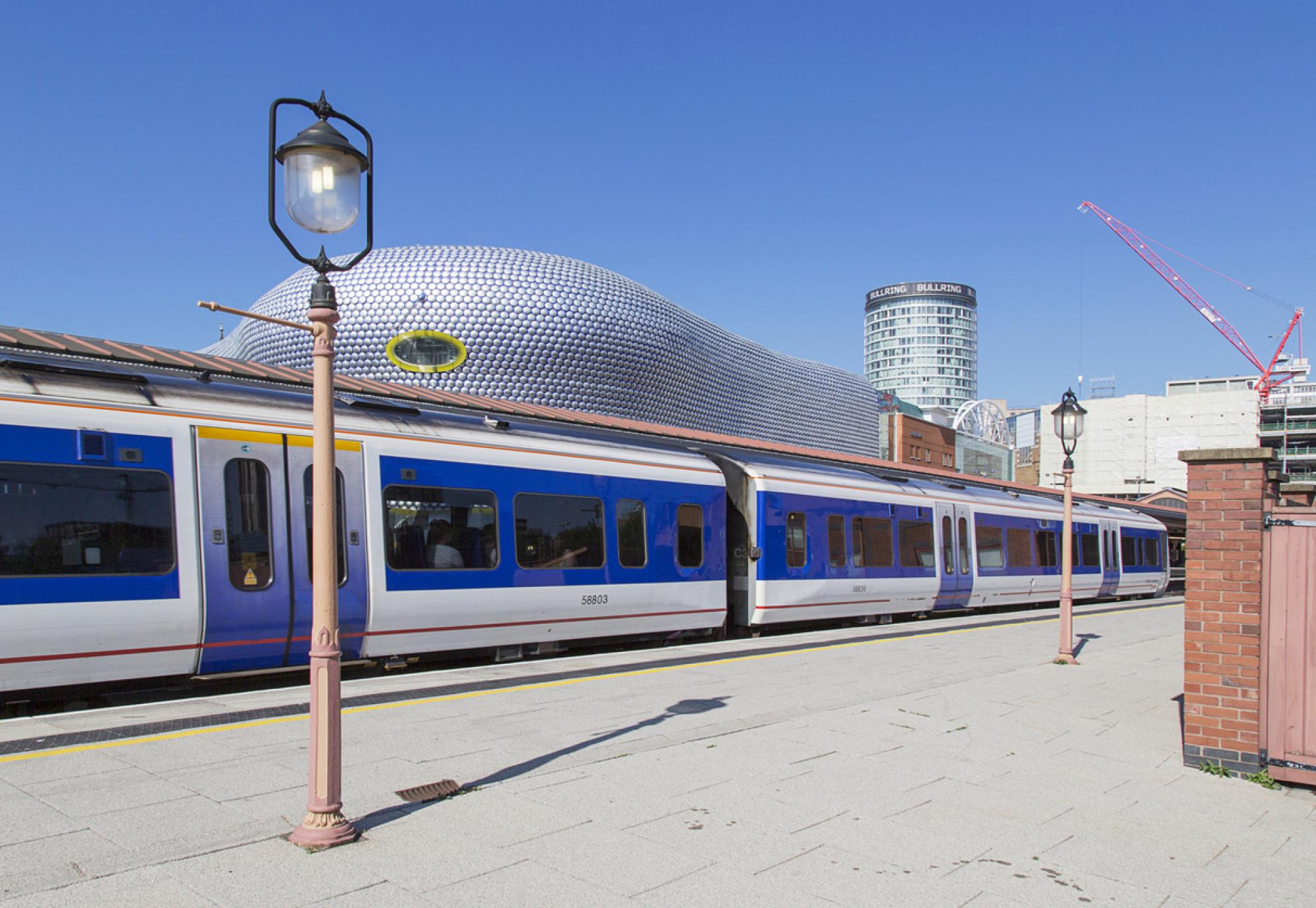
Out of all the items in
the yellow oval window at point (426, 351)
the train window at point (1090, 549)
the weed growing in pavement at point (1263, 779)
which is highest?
the yellow oval window at point (426, 351)

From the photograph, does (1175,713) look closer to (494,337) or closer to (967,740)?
(967,740)

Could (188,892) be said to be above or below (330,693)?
below

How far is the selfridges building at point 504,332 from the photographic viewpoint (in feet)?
254

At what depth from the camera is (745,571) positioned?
1599 cm

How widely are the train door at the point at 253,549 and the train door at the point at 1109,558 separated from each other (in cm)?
2579

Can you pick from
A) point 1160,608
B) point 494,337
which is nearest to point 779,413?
point 494,337

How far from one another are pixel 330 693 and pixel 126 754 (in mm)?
2252

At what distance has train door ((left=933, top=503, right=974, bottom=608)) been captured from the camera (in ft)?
69.5

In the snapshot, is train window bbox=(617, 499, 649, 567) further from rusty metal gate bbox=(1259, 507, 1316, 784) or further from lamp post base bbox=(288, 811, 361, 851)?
lamp post base bbox=(288, 811, 361, 851)

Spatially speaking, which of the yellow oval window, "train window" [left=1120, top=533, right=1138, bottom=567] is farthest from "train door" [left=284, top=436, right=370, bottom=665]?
the yellow oval window

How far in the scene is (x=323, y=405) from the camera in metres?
5.12

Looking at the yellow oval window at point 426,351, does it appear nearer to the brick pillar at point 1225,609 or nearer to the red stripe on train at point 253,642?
the red stripe on train at point 253,642

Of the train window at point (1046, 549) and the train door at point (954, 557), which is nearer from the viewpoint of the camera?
the train door at point (954, 557)

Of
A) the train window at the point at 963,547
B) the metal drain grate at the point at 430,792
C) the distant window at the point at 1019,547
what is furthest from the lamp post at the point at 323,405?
the distant window at the point at 1019,547
